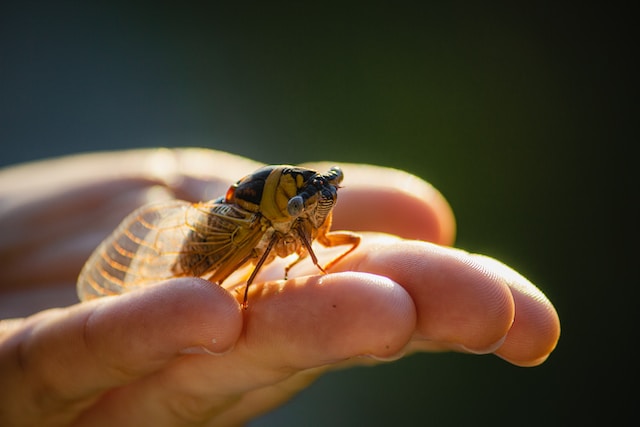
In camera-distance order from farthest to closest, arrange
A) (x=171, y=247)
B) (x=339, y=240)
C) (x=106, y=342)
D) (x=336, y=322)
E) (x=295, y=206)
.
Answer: (x=171, y=247) → (x=339, y=240) → (x=295, y=206) → (x=106, y=342) → (x=336, y=322)

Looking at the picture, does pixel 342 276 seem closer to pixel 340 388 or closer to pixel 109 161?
pixel 109 161

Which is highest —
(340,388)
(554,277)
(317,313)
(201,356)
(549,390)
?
(317,313)

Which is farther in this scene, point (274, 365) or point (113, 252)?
point (113, 252)

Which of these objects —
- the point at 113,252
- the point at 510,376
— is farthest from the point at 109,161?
the point at 510,376

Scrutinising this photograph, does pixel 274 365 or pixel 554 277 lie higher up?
pixel 274 365

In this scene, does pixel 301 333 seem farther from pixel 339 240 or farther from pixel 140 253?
pixel 140 253

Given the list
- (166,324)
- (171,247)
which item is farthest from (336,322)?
(171,247)
